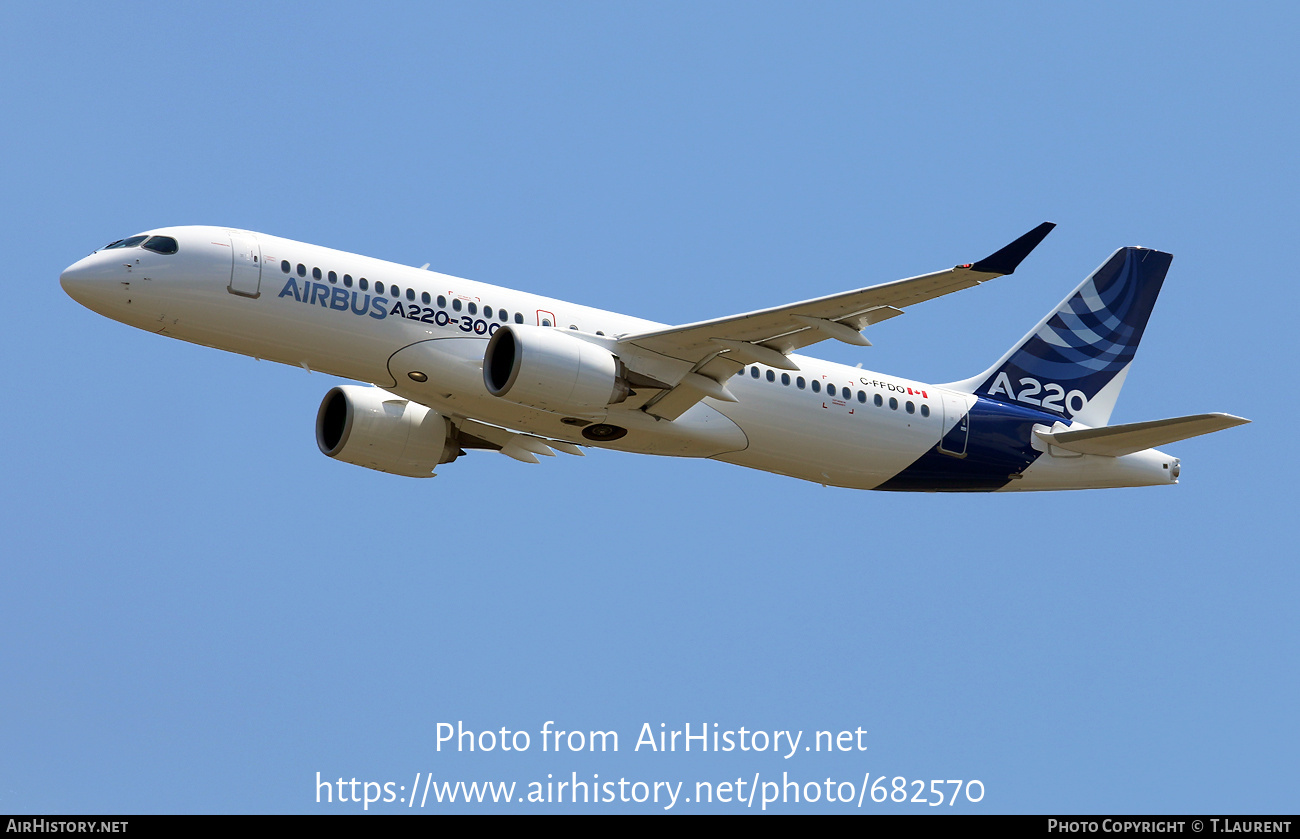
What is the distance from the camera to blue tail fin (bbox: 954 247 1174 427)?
122ft

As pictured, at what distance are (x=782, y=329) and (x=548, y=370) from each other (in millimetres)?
4672

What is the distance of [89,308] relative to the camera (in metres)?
29.7

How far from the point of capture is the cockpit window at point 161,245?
29922mm

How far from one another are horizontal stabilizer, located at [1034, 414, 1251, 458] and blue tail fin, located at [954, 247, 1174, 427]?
165 centimetres

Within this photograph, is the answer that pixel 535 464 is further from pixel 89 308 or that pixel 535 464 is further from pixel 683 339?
pixel 89 308

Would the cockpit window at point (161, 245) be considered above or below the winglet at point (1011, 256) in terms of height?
above

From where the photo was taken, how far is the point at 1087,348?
126 ft

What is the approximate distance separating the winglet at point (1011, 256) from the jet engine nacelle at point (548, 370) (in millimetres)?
7915

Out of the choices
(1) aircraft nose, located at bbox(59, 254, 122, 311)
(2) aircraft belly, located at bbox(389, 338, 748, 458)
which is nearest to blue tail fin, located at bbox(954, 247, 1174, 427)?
(2) aircraft belly, located at bbox(389, 338, 748, 458)

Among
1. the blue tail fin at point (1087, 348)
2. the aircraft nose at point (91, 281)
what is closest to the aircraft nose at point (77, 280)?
the aircraft nose at point (91, 281)

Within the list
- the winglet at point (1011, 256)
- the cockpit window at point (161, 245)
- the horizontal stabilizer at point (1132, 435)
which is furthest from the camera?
the horizontal stabilizer at point (1132, 435)

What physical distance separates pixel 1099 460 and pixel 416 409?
1610cm

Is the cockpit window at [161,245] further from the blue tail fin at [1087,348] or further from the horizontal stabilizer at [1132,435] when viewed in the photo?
the horizontal stabilizer at [1132,435]

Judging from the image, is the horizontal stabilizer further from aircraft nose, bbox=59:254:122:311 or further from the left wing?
aircraft nose, bbox=59:254:122:311
